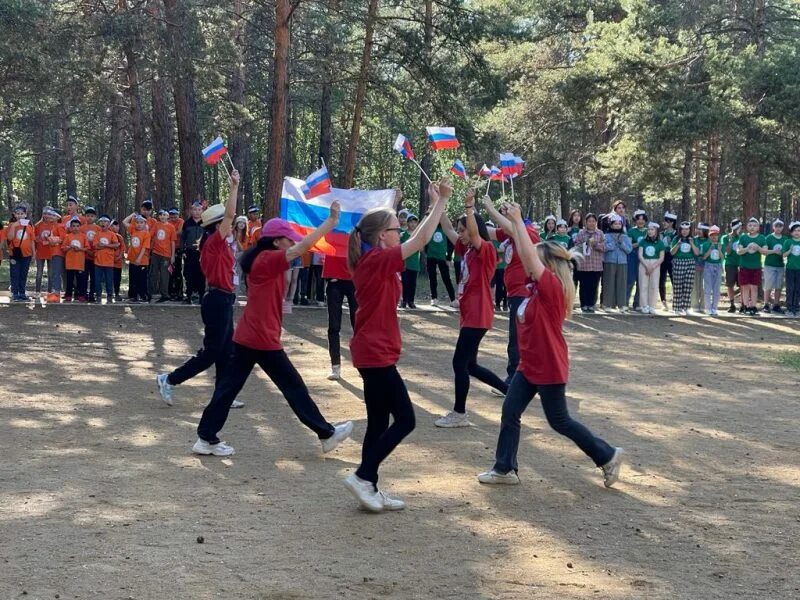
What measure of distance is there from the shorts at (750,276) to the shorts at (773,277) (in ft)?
0.60

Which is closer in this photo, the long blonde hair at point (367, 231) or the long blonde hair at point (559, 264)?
the long blonde hair at point (367, 231)

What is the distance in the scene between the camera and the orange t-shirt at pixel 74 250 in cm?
2006

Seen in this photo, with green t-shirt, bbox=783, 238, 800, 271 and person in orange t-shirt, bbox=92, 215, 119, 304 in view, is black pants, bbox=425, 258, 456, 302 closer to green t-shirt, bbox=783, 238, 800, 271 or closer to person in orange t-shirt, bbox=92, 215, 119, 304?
person in orange t-shirt, bbox=92, 215, 119, 304

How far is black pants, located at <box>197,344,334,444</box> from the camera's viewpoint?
26.2 feet

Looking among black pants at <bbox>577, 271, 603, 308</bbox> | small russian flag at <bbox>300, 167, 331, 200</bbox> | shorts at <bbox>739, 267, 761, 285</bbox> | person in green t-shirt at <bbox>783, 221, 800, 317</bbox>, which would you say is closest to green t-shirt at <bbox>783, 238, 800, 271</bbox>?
person in green t-shirt at <bbox>783, 221, 800, 317</bbox>

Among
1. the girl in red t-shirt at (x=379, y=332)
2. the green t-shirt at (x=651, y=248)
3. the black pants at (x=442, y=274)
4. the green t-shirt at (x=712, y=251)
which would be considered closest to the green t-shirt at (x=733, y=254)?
the green t-shirt at (x=712, y=251)

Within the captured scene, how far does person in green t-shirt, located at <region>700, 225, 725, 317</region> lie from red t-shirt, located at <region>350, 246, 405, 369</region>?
1600cm

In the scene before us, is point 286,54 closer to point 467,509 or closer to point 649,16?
point 649,16

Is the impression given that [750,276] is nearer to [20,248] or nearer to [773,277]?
[773,277]

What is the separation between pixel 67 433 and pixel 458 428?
3446mm

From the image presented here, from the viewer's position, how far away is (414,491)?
723cm

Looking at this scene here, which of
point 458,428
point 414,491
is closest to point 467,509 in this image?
point 414,491

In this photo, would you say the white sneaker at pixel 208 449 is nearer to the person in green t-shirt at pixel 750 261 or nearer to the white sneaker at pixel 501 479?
the white sneaker at pixel 501 479

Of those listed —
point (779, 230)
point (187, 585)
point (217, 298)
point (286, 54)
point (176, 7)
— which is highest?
point (176, 7)
